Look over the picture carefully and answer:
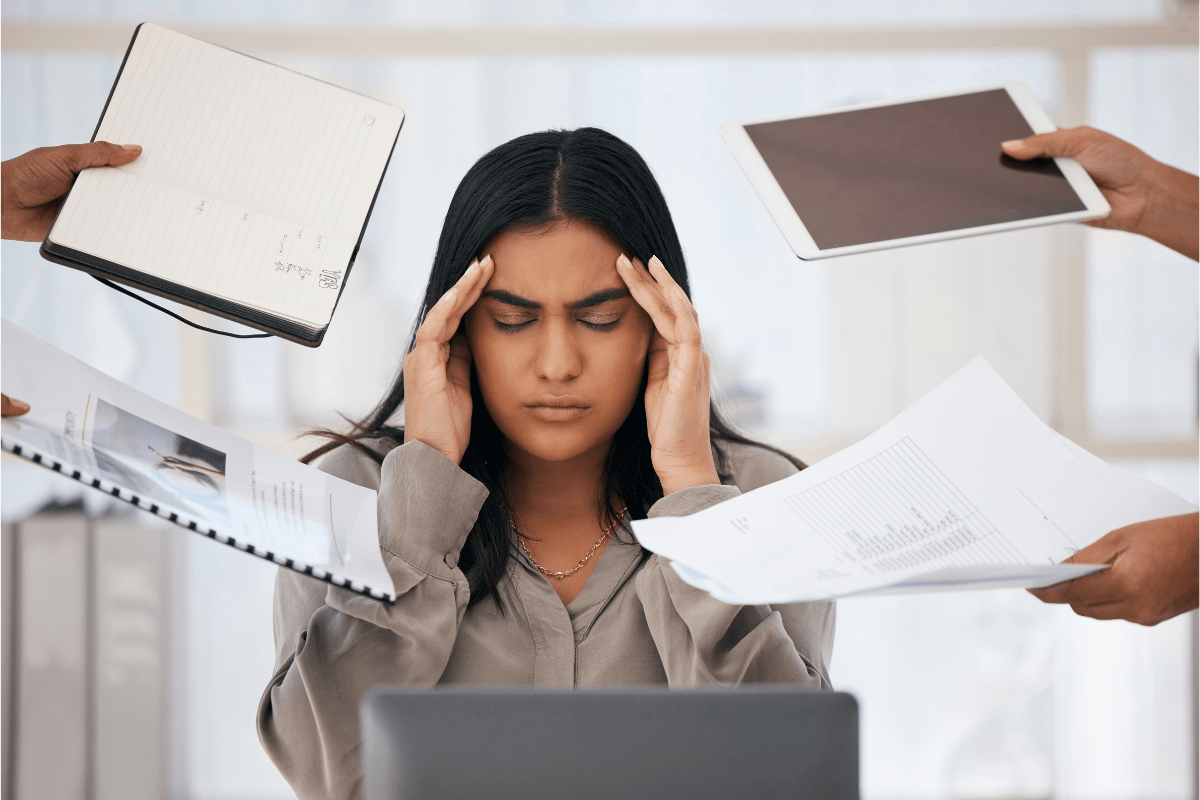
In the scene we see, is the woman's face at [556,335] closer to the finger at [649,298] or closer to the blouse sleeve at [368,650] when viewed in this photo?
the finger at [649,298]

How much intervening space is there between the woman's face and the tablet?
0.20 meters

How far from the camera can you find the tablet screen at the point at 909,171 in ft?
2.74

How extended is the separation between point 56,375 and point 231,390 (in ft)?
3.98

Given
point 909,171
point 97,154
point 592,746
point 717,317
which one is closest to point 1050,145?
point 909,171

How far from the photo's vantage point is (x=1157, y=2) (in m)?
1.90

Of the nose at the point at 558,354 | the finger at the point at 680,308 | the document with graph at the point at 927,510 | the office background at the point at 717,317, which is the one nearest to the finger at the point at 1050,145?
the document with graph at the point at 927,510

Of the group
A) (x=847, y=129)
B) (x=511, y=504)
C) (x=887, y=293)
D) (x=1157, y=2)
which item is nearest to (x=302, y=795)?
(x=511, y=504)

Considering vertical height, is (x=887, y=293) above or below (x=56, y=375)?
above

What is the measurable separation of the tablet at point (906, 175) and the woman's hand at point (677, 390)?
6.9 inches

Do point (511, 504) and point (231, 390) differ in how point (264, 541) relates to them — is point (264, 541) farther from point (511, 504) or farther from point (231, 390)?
point (231, 390)

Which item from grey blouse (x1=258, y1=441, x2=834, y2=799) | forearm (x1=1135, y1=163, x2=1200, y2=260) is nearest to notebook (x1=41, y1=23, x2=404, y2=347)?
grey blouse (x1=258, y1=441, x2=834, y2=799)

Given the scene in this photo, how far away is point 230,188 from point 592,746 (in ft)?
2.04

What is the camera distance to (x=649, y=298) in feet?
3.23

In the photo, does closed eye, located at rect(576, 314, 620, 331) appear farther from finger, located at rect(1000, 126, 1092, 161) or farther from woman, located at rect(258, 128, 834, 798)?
finger, located at rect(1000, 126, 1092, 161)
